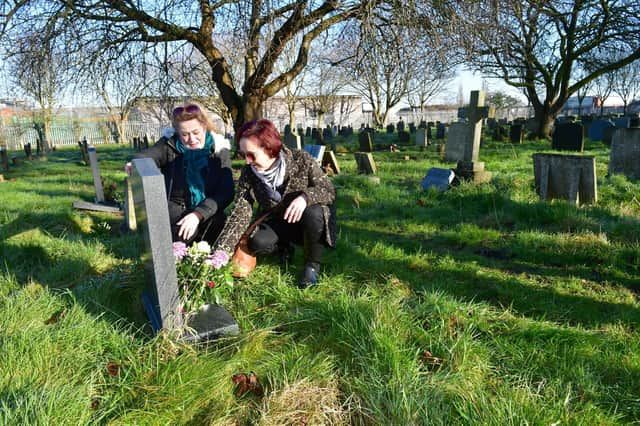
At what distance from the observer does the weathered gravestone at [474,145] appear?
7590 mm

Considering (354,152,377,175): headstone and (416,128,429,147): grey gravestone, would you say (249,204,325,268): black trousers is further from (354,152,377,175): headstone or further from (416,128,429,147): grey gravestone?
(416,128,429,147): grey gravestone

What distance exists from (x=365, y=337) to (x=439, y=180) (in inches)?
201

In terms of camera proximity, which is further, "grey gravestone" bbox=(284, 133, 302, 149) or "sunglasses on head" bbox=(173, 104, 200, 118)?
"grey gravestone" bbox=(284, 133, 302, 149)

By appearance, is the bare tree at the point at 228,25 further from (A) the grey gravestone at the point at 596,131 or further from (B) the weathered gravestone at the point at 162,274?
(A) the grey gravestone at the point at 596,131

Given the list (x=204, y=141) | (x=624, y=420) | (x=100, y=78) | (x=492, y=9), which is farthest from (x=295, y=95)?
(x=624, y=420)

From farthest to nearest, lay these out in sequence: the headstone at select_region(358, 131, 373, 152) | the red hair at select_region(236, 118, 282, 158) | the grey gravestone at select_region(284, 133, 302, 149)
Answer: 1. the headstone at select_region(358, 131, 373, 152)
2. the grey gravestone at select_region(284, 133, 302, 149)
3. the red hair at select_region(236, 118, 282, 158)

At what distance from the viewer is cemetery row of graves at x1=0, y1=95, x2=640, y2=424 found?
6.03 ft

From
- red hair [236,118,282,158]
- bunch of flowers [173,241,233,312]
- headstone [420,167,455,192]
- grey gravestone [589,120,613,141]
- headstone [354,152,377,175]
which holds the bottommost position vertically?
bunch of flowers [173,241,233,312]

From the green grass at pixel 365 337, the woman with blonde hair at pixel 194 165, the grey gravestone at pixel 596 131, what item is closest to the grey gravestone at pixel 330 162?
the green grass at pixel 365 337

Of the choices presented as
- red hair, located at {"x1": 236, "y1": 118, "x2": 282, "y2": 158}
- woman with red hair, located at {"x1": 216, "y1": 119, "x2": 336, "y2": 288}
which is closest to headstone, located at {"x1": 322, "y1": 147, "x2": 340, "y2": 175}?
woman with red hair, located at {"x1": 216, "y1": 119, "x2": 336, "y2": 288}

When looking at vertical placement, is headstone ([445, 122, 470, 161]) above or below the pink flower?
above

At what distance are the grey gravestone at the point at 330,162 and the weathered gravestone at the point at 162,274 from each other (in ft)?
22.3

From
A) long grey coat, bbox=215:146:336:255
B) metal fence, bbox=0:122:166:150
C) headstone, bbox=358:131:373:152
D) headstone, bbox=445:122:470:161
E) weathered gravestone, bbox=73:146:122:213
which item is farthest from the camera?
metal fence, bbox=0:122:166:150

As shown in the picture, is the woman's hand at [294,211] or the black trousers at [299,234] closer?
the woman's hand at [294,211]
